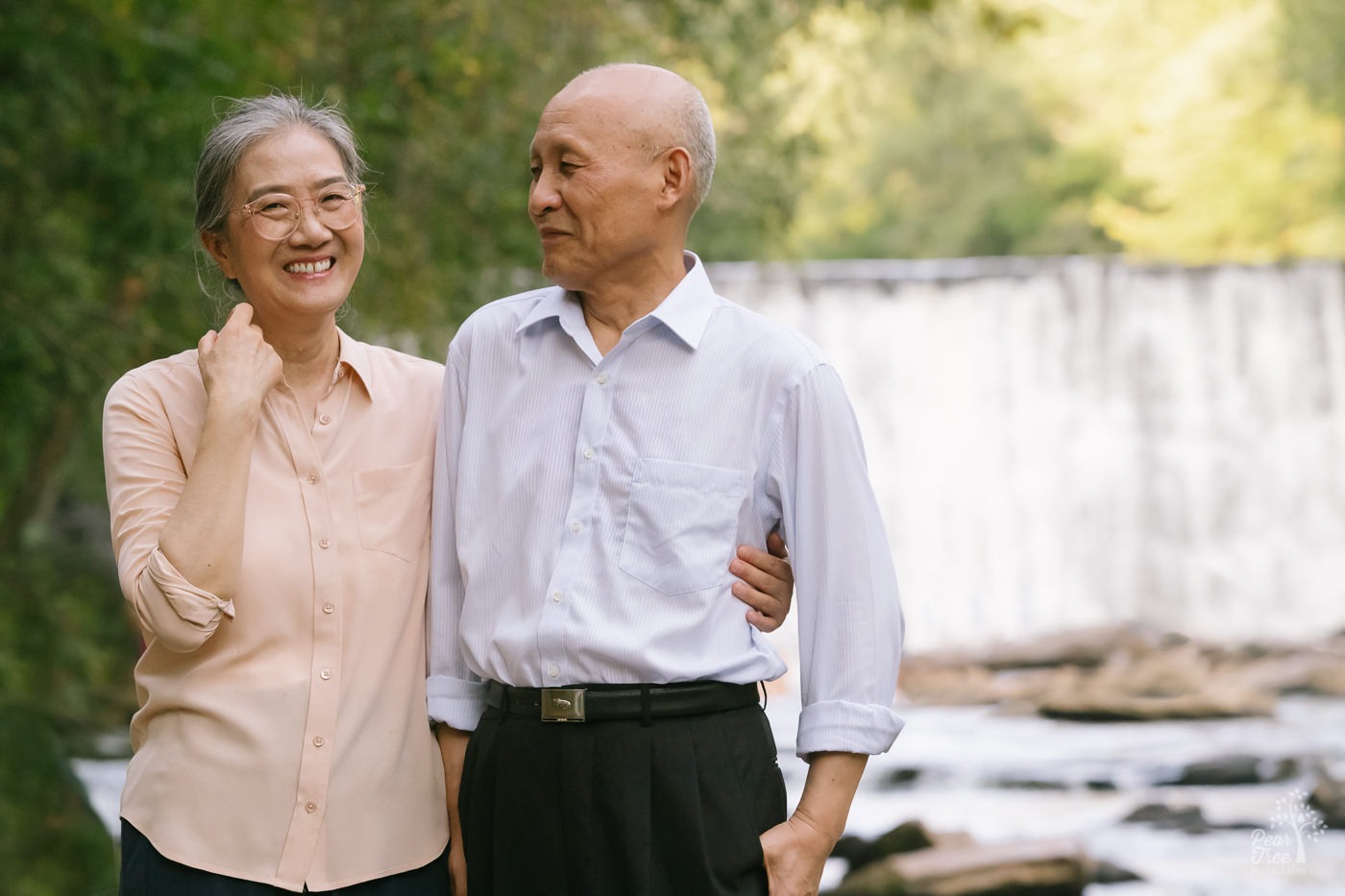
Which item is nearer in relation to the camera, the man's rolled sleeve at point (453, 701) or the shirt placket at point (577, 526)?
the shirt placket at point (577, 526)

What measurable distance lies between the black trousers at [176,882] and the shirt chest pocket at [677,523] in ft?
1.70

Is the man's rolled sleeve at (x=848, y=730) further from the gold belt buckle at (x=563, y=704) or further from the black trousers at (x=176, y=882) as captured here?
the black trousers at (x=176, y=882)

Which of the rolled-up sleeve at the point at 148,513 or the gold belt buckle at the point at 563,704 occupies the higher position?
the rolled-up sleeve at the point at 148,513

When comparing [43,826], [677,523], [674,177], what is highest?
[674,177]

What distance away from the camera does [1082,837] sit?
9000 mm

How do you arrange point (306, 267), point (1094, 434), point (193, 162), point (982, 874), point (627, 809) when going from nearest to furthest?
point (627, 809), point (306, 267), point (193, 162), point (982, 874), point (1094, 434)

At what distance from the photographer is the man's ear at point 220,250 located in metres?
2.20

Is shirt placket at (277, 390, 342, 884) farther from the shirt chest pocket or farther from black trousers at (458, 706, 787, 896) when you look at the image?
the shirt chest pocket

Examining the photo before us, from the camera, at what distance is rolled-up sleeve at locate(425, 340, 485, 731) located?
86.0 inches

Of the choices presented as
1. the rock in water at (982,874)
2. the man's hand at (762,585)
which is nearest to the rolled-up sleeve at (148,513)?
the man's hand at (762,585)

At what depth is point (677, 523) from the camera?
208 cm

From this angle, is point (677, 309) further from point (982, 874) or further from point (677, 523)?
point (982, 874)

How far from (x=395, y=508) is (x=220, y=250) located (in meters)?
0.41

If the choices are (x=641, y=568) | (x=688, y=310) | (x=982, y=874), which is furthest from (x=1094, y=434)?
(x=641, y=568)
